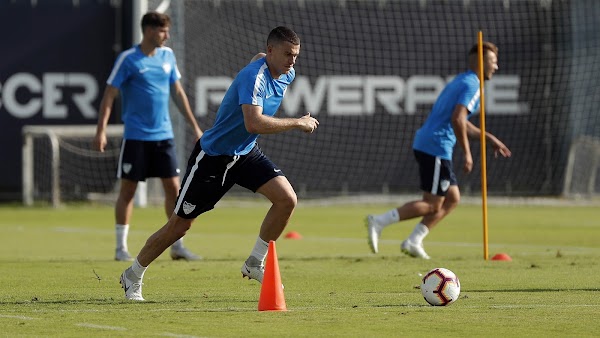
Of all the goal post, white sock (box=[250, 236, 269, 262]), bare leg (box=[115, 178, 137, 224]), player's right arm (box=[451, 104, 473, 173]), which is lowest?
the goal post

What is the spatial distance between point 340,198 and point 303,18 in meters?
3.90

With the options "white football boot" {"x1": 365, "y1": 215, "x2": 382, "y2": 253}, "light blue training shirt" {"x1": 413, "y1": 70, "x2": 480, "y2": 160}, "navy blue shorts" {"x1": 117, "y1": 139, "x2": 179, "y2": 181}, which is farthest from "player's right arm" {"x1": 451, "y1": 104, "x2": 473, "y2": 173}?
"navy blue shorts" {"x1": 117, "y1": 139, "x2": 179, "y2": 181}

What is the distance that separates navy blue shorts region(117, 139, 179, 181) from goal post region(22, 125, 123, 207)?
40.0 feet

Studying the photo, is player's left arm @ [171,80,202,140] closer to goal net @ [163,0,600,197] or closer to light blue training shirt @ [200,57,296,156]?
light blue training shirt @ [200,57,296,156]

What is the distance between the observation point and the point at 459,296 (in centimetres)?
981

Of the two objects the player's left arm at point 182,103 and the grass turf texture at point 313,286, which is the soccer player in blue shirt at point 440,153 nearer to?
the grass turf texture at point 313,286

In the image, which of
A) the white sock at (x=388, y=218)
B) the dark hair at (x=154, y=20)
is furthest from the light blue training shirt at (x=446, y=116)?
the dark hair at (x=154, y=20)

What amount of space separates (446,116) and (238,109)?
16.2 ft

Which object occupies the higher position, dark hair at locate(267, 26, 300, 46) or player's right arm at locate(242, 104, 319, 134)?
dark hair at locate(267, 26, 300, 46)

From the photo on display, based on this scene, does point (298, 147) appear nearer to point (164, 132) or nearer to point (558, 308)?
point (164, 132)

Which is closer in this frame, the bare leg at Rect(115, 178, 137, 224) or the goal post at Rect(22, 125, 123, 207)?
the bare leg at Rect(115, 178, 137, 224)

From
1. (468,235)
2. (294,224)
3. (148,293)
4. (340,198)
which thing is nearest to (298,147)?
(340,198)

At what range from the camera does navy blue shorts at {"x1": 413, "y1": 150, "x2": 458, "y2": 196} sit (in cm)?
1400

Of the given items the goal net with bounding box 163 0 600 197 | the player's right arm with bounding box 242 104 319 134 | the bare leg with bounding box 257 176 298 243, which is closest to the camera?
the player's right arm with bounding box 242 104 319 134
